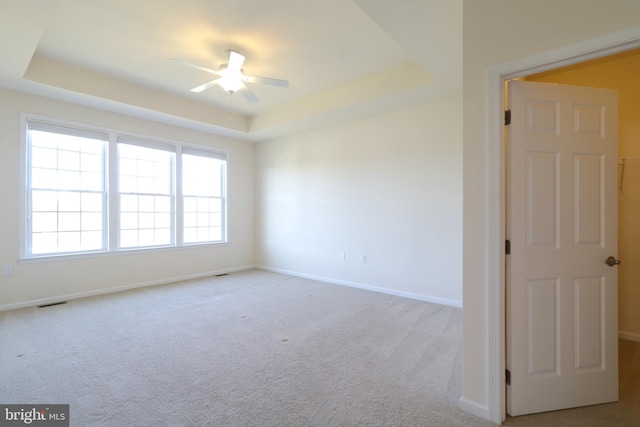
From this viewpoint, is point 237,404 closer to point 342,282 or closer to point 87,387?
point 87,387

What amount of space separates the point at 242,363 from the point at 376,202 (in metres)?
3.11

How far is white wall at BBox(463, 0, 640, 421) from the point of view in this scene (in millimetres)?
1664

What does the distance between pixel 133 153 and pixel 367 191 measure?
13.0 feet

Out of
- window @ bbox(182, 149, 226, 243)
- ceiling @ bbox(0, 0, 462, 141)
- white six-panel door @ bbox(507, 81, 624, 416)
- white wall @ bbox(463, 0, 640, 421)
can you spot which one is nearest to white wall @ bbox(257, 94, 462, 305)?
ceiling @ bbox(0, 0, 462, 141)

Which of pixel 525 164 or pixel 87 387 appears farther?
pixel 87 387

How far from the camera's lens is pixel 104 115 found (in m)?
4.49

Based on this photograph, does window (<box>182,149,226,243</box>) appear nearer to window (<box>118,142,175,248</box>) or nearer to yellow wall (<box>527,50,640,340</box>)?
window (<box>118,142,175,248</box>)

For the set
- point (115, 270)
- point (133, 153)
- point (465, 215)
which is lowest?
point (115, 270)

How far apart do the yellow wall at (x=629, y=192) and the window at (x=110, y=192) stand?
5.44 metres

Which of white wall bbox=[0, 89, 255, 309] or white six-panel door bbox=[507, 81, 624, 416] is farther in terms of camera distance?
white wall bbox=[0, 89, 255, 309]

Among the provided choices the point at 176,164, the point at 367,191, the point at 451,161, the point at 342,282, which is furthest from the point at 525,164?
the point at 176,164

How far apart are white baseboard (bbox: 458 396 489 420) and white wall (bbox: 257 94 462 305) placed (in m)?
2.25

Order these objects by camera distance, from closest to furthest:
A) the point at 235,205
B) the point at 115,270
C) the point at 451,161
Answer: the point at 451,161, the point at 115,270, the point at 235,205

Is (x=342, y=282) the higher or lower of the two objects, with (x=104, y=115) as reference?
lower
